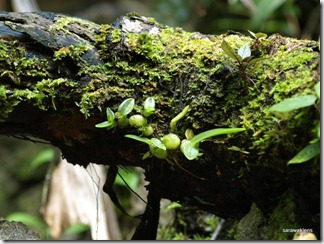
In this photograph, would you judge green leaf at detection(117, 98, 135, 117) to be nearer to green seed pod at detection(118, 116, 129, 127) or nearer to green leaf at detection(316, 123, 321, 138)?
green seed pod at detection(118, 116, 129, 127)

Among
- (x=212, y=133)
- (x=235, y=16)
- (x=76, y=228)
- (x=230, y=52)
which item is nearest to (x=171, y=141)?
(x=212, y=133)

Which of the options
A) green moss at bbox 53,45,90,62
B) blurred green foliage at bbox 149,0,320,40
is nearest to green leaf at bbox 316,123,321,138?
green moss at bbox 53,45,90,62

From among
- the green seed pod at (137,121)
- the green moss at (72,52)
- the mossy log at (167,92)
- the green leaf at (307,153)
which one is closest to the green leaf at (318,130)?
the green leaf at (307,153)

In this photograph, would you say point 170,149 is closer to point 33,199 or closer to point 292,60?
point 292,60

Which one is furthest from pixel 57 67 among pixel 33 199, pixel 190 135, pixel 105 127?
pixel 33 199

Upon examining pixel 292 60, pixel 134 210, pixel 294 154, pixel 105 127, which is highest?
pixel 292 60

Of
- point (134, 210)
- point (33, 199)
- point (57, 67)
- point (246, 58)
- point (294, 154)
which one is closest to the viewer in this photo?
point (294, 154)

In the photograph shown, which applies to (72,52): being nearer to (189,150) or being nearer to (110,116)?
(110,116)
